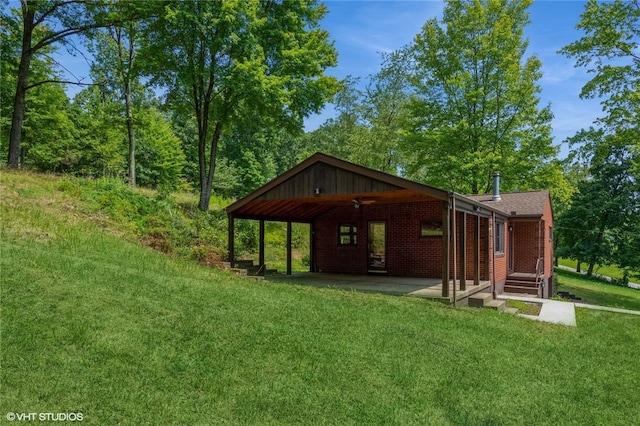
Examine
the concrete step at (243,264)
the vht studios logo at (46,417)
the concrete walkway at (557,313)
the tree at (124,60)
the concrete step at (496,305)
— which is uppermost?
the tree at (124,60)

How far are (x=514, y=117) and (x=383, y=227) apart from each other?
990cm

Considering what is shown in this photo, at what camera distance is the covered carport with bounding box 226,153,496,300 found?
9.00m

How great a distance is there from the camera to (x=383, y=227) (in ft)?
47.6

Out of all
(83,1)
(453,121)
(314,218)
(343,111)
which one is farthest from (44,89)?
(453,121)

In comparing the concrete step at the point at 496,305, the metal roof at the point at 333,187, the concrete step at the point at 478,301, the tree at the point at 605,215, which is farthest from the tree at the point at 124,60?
the tree at the point at 605,215

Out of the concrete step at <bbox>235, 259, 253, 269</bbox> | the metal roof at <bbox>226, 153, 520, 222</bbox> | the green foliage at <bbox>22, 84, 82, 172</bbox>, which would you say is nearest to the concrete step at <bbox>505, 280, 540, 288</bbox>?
the metal roof at <bbox>226, 153, 520, 222</bbox>

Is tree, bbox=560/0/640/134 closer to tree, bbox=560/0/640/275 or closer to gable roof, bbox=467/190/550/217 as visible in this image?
tree, bbox=560/0/640/275

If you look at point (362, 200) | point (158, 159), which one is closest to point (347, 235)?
point (362, 200)

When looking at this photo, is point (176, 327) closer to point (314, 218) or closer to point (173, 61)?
point (314, 218)

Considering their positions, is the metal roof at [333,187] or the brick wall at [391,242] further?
the brick wall at [391,242]

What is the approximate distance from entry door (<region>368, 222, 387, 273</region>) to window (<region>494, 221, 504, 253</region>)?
12.4ft

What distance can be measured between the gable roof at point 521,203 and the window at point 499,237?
517mm

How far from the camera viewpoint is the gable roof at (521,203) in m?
14.9

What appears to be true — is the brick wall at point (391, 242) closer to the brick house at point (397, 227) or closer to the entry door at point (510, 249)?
the brick house at point (397, 227)
